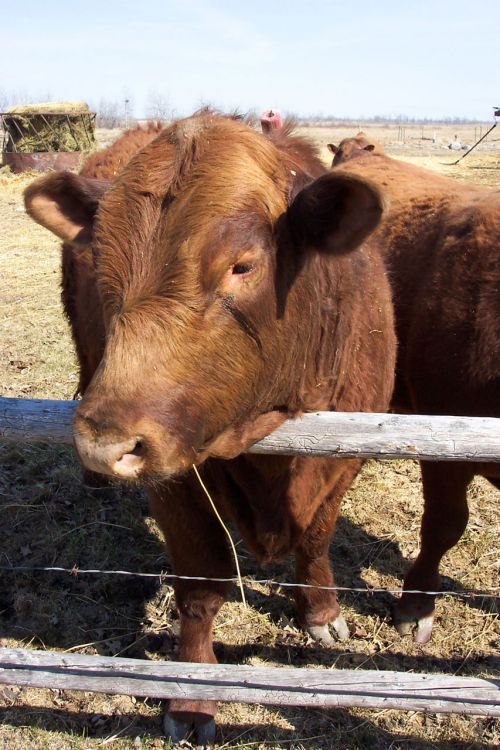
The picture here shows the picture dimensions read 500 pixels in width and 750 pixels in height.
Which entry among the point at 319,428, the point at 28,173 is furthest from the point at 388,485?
the point at 28,173

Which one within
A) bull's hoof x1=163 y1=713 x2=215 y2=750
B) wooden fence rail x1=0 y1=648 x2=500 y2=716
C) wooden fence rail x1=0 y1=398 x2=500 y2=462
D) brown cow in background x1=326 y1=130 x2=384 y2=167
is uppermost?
brown cow in background x1=326 y1=130 x2=384 y2=167

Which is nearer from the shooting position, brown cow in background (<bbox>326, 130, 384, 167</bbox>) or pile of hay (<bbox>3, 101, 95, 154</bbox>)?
brown cow in background (<bbox>326, 130, 384, 167</bbox>)

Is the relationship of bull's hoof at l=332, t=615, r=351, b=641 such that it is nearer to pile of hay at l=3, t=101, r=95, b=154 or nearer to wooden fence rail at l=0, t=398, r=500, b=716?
wooden fence rail at l=0, t=398, r=500, b=716

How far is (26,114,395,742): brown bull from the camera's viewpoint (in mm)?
1855

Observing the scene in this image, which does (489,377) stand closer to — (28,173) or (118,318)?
(118,318)

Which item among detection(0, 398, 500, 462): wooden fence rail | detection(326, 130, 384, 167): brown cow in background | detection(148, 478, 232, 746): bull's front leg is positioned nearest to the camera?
detection(0, 398, 500, 462): wooden fence rail

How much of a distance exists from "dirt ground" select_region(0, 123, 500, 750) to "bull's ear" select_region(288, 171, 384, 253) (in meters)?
2.20

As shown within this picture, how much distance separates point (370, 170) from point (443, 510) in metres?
2.57

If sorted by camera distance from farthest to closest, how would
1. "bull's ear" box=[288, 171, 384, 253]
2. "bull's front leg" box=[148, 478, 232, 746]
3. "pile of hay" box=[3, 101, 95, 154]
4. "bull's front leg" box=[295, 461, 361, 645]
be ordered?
1. "pile of hay" box=[3, 101, 95, 154]
2. "bull's front leg" box=[295, 461, 361, 645]
3. "bull's front leg" box=[148, 478, 232, 746]
4. "bull's ear" box=[288, 171, 384, 253]

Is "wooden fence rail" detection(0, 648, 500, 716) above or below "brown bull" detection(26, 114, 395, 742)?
below

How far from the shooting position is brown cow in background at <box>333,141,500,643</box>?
312cm

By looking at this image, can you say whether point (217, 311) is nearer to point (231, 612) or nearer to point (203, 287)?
point (203, 287)

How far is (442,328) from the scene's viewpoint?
333 cm

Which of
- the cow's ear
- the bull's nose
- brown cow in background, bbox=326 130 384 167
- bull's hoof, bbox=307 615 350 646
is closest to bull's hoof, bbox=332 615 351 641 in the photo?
bull's hoof, bbox=307 615 350 646
